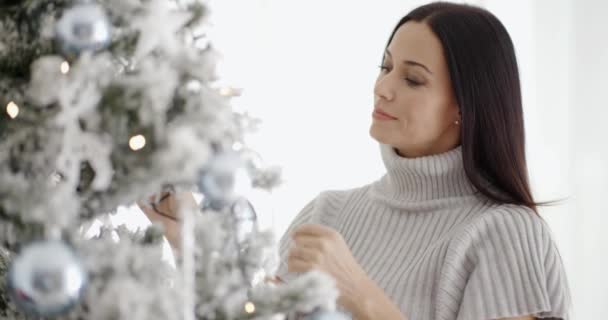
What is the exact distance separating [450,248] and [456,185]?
0.14 m

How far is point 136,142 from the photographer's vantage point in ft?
2.12

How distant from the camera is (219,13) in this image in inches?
83.7

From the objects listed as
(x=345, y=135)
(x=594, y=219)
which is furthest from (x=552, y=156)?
(x=345, y=135)

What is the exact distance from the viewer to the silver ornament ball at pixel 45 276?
59cm

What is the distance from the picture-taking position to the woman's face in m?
1.27

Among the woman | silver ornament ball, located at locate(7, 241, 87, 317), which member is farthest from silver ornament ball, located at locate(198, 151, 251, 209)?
the woman

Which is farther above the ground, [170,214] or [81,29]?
[81,29]

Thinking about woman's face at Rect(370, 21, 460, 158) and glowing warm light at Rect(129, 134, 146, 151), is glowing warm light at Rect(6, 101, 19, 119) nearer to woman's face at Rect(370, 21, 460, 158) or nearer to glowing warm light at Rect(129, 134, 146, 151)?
glowing warm light at Rect(129, 134, 146, 151)

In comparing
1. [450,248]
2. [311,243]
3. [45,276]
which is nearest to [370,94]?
[450,248]

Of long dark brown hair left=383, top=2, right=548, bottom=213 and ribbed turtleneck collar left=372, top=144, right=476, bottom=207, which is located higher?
long dark brown hair left=383, top=2, right=548, bottom=213

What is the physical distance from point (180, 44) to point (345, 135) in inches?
61.8

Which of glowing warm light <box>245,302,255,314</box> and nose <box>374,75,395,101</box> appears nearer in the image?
glowing warm light <box>245,302,255,314</box>

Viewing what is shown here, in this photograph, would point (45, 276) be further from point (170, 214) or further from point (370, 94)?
point (370, 94)

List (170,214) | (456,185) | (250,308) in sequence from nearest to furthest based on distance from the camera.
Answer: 1. (250,308)
2. (170,214)
3. (456,185)
